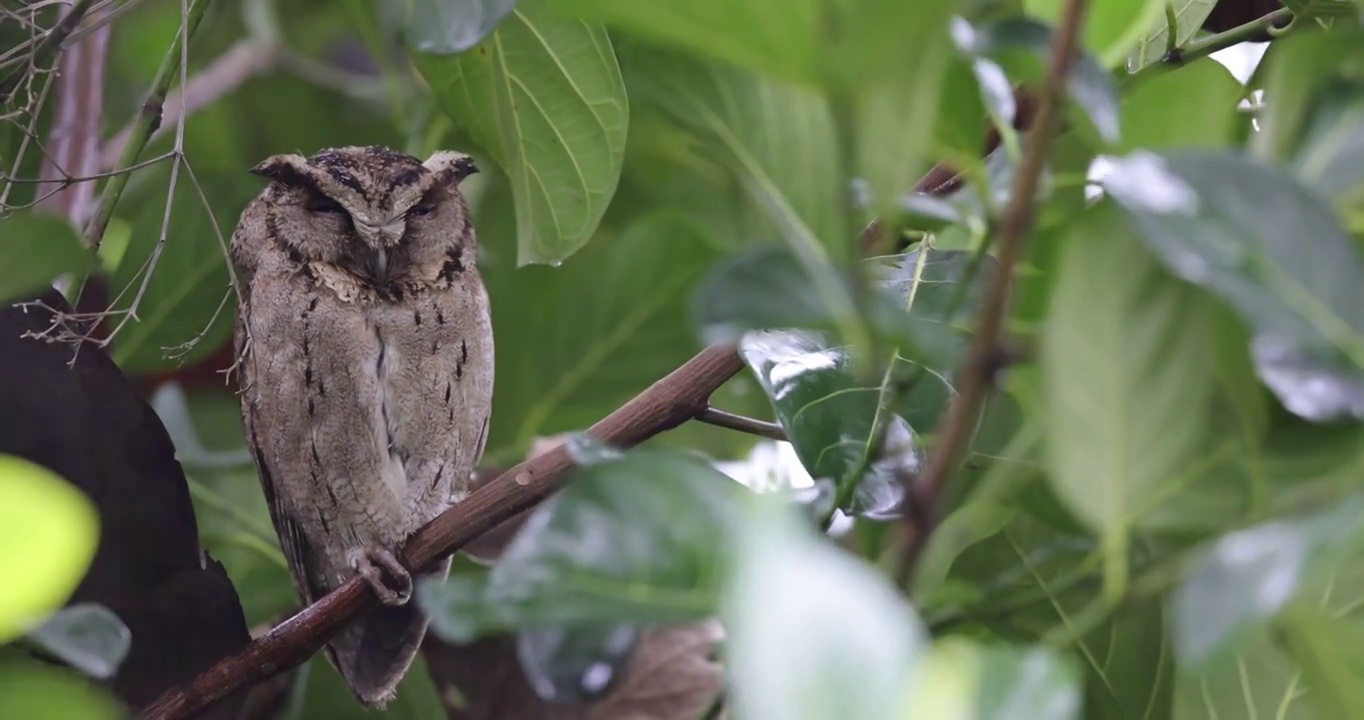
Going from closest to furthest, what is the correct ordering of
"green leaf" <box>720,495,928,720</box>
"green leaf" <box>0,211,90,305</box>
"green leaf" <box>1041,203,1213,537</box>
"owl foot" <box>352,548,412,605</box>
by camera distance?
"green leaf" <box>720,495,928,720</box>, "green leaf" <box>1041,203,1213,537</box>, "green leaf" <box>0,211,90,305</box>, "owl foot" <box>352,548,412,605</box>

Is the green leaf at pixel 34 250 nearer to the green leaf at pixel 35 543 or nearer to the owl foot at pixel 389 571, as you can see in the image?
the green leaf at pixel 35 543

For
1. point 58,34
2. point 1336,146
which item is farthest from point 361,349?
point 1336,146

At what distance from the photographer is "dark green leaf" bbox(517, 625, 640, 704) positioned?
54 centimetres

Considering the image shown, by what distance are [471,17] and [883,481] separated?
33cm

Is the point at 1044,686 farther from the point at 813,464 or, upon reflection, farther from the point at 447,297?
the point at 447,297

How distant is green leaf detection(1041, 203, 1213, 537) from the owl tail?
3.05 feet

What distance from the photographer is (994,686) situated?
389 millimetres

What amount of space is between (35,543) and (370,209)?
1.11 metres

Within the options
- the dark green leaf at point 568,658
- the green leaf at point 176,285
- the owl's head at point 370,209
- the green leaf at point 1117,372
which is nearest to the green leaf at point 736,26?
the green leaf at point 1117,372

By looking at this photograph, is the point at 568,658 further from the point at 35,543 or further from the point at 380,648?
the point at 380,648

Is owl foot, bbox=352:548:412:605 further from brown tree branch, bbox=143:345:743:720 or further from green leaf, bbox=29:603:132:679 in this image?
green leaf, bbox=29:603:132:679

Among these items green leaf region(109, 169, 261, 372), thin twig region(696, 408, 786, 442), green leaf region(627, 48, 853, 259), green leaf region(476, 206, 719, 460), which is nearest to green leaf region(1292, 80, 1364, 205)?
green leaf region(627, 48, 853, 259)

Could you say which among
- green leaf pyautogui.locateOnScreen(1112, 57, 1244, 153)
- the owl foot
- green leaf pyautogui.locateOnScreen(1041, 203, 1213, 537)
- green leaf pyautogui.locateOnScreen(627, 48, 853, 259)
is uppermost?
green leaf pyautogui.locateOnScreen(1112, 57, 1244, 153)

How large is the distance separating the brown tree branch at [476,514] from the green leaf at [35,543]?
47 cm
